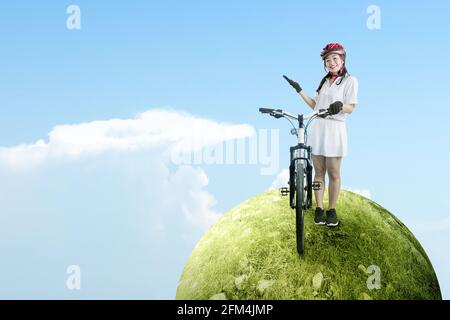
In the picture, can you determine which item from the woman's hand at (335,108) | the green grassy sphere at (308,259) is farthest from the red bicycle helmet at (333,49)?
the green grassy sphere at (308,259)

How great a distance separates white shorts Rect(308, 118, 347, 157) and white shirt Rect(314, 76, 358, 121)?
0.12 m

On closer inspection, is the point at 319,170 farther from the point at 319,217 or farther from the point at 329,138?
the point at 319,217

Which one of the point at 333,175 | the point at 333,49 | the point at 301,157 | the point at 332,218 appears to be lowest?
the point at 332,218

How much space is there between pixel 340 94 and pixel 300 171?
4.89 feet

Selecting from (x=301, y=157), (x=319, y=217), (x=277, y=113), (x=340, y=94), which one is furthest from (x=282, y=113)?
(x=319, y=217)

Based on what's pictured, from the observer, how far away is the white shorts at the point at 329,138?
7676mm

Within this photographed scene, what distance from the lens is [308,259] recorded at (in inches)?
299

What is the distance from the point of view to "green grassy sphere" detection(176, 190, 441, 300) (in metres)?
7.35

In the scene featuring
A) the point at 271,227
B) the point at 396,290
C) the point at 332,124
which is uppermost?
the point at 332,124
